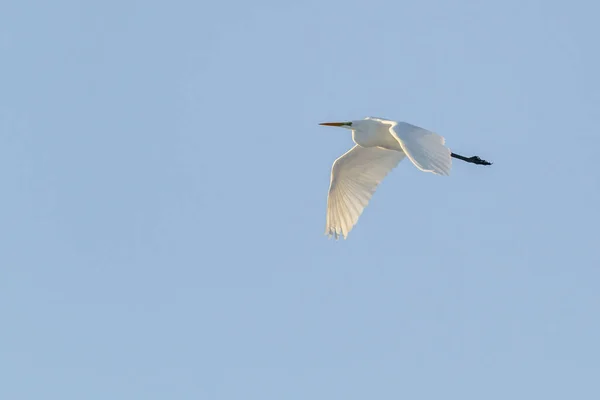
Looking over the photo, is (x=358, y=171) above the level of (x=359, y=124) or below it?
below

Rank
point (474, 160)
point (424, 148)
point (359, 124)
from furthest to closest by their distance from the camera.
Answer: point (474, 160), point (359, 124), point (424, 148)

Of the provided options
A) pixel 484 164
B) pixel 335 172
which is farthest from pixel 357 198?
pixel 484 164

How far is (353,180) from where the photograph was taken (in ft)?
57.8

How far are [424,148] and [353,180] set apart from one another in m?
4.06

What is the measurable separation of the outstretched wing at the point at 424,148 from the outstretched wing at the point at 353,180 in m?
2.26

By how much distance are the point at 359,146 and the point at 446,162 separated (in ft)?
14.4

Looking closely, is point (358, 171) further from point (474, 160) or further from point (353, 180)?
point (474, 160)

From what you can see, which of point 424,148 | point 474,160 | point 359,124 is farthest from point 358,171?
point 424,148

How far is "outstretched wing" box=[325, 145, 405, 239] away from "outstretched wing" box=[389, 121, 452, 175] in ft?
7.42

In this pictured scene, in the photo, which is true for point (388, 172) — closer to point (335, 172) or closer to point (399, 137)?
point (335, 172)

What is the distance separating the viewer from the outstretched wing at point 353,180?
17438 mm

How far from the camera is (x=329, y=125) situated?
17.9m

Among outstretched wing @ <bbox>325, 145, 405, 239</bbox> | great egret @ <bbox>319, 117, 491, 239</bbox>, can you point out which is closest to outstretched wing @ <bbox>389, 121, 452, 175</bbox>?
great egret @ <bbox>319, 117, 491, 239</bbox>

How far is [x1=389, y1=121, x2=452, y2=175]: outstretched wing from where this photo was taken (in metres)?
12.8
